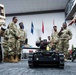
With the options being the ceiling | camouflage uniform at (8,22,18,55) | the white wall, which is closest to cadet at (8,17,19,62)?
camouflage uniform at (8,22,18,55)

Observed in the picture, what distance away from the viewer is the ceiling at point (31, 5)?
775 cm

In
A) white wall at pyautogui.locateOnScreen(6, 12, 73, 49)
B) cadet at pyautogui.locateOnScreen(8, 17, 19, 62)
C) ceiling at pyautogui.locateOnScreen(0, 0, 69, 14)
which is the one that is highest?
ceiling at pyautogui.locateOnScreen(0, 0, 69, 14)

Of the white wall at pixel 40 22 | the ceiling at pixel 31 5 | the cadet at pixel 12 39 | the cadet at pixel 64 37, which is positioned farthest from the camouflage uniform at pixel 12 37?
the white wall at pixel 40 22

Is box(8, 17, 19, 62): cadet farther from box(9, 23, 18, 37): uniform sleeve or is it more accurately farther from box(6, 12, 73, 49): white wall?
box(6, 12, 73, 49): white wall

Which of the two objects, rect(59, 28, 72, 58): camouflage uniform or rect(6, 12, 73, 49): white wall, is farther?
rect(6, 12, 73, 49): white wall

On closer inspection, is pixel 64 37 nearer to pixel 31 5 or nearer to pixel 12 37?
pixel 12 37

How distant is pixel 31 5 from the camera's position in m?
8.20

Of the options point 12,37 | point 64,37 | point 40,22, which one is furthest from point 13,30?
point 40,22

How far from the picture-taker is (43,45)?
10.4 ft

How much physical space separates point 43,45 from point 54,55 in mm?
326

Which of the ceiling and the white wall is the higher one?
the ceiling

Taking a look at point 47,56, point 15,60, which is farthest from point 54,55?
point 15,60

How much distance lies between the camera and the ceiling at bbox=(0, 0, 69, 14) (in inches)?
305

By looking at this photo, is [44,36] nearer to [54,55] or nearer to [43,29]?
[43,29]
